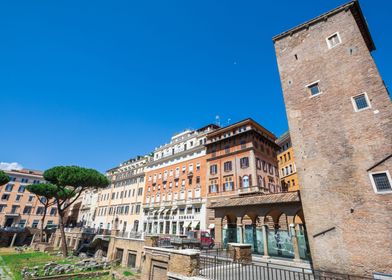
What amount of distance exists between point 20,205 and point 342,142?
7677cm

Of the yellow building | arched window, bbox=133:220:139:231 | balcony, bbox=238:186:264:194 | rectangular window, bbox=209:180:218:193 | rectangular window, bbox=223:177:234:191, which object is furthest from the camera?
arched window, bbox=133:220:139:231

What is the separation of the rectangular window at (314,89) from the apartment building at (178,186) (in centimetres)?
2483

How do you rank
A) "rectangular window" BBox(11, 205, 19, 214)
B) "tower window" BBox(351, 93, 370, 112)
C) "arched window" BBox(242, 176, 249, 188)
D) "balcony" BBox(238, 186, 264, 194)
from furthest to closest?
1. "rectangular window" BBox(11, 205, 19, 214)
2. "arched window" BBox(242, 176, 249, 188)
3. "balcony" BBox(238, 186, 264, 194)
4. "tower window" BBox(351, 93, 370, 112)

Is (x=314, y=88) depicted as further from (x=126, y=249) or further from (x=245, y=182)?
(x=126, y=249)

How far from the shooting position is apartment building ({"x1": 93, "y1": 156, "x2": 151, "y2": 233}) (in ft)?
154

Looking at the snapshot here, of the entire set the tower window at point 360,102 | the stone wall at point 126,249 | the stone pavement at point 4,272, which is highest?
the tower window at point 360,102

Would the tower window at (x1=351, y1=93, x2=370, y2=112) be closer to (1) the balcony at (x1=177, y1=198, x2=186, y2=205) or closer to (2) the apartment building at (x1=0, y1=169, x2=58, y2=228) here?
(1) the balcony at (x1=177, y1=198, x2=186, y2=205)

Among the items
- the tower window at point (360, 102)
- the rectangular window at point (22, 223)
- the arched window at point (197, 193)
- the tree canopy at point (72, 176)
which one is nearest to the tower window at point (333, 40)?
the tower window at point (360, 102)

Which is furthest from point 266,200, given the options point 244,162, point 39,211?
point 39,211

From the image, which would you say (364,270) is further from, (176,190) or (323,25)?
(176,190)

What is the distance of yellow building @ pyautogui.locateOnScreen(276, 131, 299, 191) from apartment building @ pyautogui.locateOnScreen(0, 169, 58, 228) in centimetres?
6492

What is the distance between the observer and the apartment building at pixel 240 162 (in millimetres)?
31422

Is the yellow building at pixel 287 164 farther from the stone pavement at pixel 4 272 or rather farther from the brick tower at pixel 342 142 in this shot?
the stone pavement at pixel 4 272

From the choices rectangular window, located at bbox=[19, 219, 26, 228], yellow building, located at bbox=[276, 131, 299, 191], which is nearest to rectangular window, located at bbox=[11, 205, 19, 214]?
rectangular window, located at bbox=[19, 219, 26, 228]
